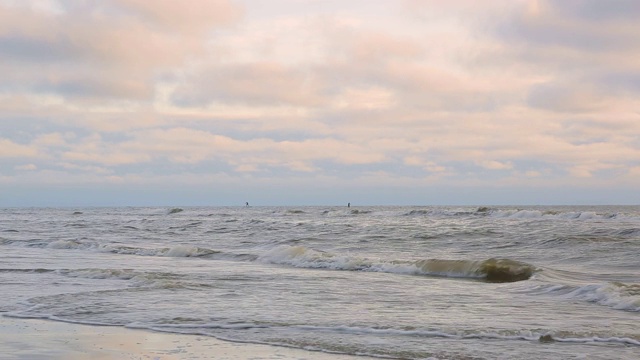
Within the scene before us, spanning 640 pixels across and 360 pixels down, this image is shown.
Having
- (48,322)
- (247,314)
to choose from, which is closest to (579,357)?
(247,314)

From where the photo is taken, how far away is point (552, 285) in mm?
12797

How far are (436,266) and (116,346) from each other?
10.8 metres

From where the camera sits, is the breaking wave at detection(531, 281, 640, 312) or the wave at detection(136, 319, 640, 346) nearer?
the wave at detection(136, 319, 640, 346)

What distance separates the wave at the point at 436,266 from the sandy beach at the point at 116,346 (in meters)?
8.90

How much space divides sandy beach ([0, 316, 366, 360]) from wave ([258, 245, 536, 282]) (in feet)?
29.2

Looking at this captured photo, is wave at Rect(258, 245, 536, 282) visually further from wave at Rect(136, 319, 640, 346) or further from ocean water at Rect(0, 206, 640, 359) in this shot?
wave at Rect(136, 319, 640, 346)

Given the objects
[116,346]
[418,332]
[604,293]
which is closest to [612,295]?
[604,293]

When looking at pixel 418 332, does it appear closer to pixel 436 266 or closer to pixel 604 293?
pixel 604 293

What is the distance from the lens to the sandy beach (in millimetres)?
7020

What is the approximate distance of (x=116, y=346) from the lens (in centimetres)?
752

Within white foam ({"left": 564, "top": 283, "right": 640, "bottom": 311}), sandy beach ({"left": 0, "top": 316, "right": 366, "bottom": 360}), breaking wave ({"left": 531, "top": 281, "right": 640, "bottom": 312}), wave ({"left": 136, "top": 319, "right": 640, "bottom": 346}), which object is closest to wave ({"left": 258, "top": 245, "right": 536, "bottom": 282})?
breaking wave ({"left": 531, "top": 281, "right": 640, "bottom": 312})

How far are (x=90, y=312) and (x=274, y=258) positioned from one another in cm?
1087

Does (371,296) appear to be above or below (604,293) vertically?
below

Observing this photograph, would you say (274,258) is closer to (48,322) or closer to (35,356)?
(48,322)
